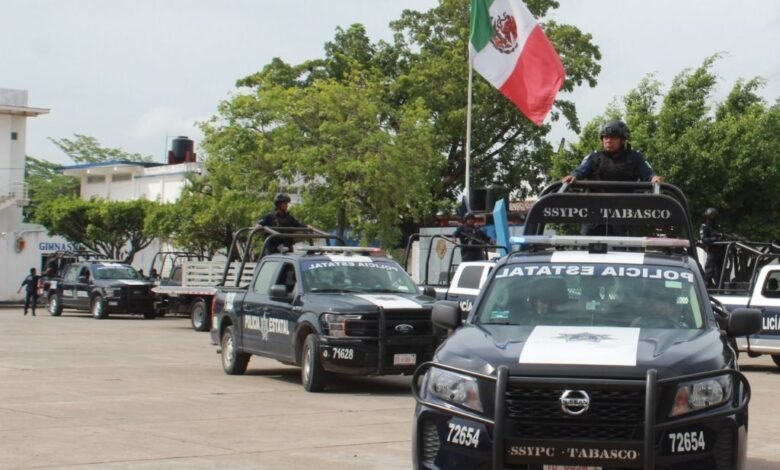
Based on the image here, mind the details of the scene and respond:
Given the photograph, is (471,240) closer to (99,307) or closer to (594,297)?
(594,297)

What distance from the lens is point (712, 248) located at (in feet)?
77.6

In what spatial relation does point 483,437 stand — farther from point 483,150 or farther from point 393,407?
point 483,150

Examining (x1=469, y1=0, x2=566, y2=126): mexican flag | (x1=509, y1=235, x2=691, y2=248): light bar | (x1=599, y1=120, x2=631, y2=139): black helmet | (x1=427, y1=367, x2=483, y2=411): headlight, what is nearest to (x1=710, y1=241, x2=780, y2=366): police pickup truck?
(x1=599, y1=120, x2=631, y2=139): black helmet

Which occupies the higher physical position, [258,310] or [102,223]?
[102,223]

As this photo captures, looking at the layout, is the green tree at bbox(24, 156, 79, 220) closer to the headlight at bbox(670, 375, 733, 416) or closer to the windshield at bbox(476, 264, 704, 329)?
the windshield at bbox(476, 264, 704, 329)

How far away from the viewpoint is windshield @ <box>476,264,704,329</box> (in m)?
8.34

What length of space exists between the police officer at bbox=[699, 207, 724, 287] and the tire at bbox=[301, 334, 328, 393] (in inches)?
397

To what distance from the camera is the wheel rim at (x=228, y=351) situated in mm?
17828

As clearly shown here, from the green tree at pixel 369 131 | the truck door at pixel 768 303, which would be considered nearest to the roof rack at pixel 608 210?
the truck door at pixel 768 303

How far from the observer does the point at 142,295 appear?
127ft

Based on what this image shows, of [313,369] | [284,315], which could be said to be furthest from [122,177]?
[313,369]

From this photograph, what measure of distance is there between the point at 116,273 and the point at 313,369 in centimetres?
2567

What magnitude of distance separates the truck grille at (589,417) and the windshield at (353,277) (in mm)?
9307

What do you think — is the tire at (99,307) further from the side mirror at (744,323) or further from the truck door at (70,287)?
the side mirror at (744,323)
